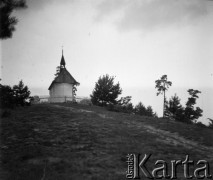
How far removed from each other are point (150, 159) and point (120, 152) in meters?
1.13

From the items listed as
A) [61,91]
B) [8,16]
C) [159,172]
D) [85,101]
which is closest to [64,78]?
[61,91]

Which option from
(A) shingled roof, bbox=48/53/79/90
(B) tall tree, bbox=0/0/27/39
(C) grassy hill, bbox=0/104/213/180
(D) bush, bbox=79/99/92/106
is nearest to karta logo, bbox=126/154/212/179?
(C) grassy hill, bbox=0/104/213/180

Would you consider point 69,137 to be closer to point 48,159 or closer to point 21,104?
point 48,159

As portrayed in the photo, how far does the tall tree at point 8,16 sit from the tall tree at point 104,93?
26.8m

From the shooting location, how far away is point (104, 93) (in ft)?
112

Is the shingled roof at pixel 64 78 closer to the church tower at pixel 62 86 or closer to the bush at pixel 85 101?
the church tower at pixel 62 86

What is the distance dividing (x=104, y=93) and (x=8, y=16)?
27.4 meters

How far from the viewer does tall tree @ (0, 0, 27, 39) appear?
6848mm

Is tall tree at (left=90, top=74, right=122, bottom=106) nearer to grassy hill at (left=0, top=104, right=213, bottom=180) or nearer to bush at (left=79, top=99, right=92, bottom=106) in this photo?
bush at (left=79, top=99, right=92, bottom=106)

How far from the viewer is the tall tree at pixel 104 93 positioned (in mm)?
33938

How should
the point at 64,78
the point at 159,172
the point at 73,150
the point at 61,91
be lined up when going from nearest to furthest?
the point at 159,172
the point at 73,150
the point at 61,91
the point at 64,78

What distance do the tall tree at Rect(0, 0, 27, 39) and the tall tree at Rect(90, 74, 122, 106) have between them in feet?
88.0

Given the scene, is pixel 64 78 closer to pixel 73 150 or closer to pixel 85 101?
pixel 85 101

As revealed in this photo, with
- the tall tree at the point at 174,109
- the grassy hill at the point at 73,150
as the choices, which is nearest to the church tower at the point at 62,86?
the tall tree at the point at 174,109
